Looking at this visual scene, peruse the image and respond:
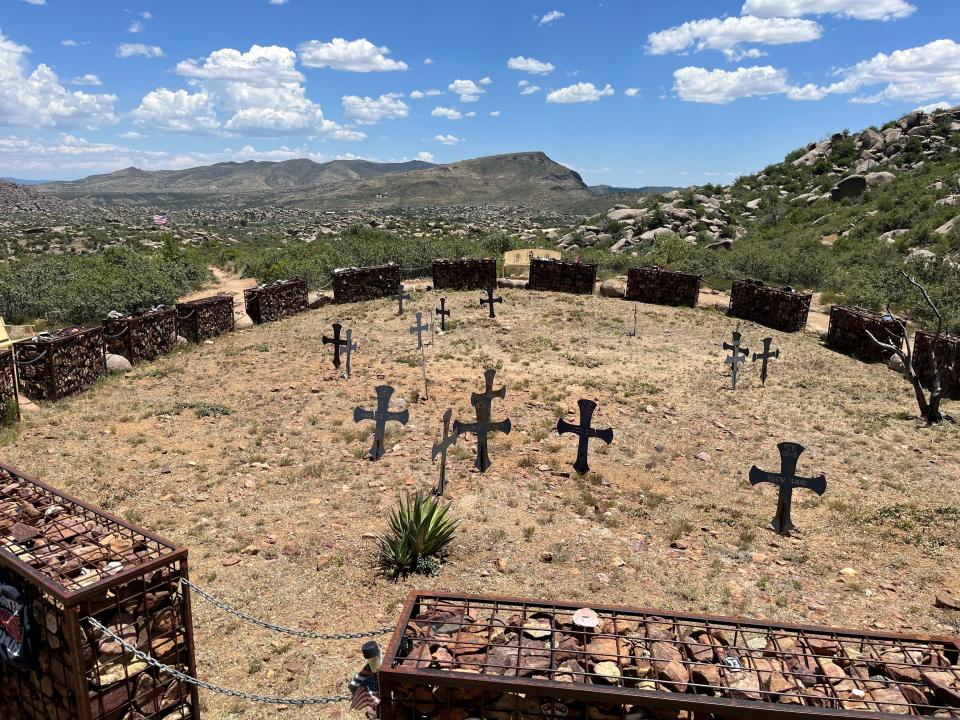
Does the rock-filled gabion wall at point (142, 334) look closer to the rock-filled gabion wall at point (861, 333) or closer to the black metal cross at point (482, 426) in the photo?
the black metal cross at point (482, 426)

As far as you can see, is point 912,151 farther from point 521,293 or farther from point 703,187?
point 521,293

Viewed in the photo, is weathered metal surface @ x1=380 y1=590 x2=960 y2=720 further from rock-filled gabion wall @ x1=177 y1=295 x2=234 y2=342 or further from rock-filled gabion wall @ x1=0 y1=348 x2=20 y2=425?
rock-filled gabion wall @ x1=177 y1=295 x2=234 y2=342

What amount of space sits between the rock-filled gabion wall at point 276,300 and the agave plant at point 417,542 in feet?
51.0

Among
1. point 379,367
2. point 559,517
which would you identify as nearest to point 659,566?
point 559,517

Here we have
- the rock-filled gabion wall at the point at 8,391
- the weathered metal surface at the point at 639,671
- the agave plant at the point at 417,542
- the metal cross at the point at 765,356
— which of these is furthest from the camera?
the metal cross at the point at 765,356

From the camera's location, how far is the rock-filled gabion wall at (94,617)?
453 cm

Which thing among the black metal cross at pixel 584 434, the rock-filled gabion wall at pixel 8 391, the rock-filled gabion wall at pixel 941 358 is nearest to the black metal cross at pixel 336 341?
the rock-filled gabion wall at pixel 8 391

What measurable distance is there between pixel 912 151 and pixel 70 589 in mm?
59850

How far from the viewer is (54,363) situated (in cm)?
1326

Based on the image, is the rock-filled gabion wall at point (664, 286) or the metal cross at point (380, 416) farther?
the rock-filled gabion wall at point (664, 286)

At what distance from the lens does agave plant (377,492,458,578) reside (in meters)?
7.53

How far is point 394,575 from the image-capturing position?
7484 millimetres

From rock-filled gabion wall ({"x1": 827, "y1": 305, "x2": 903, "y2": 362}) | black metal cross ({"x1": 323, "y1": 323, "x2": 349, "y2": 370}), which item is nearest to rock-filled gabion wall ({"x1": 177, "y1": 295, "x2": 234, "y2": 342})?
black metal cross ({"x1": 323, "y1": 323, "x2": 349, "y2": 370})

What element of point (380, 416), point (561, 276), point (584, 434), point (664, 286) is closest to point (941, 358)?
point (584, 434)
